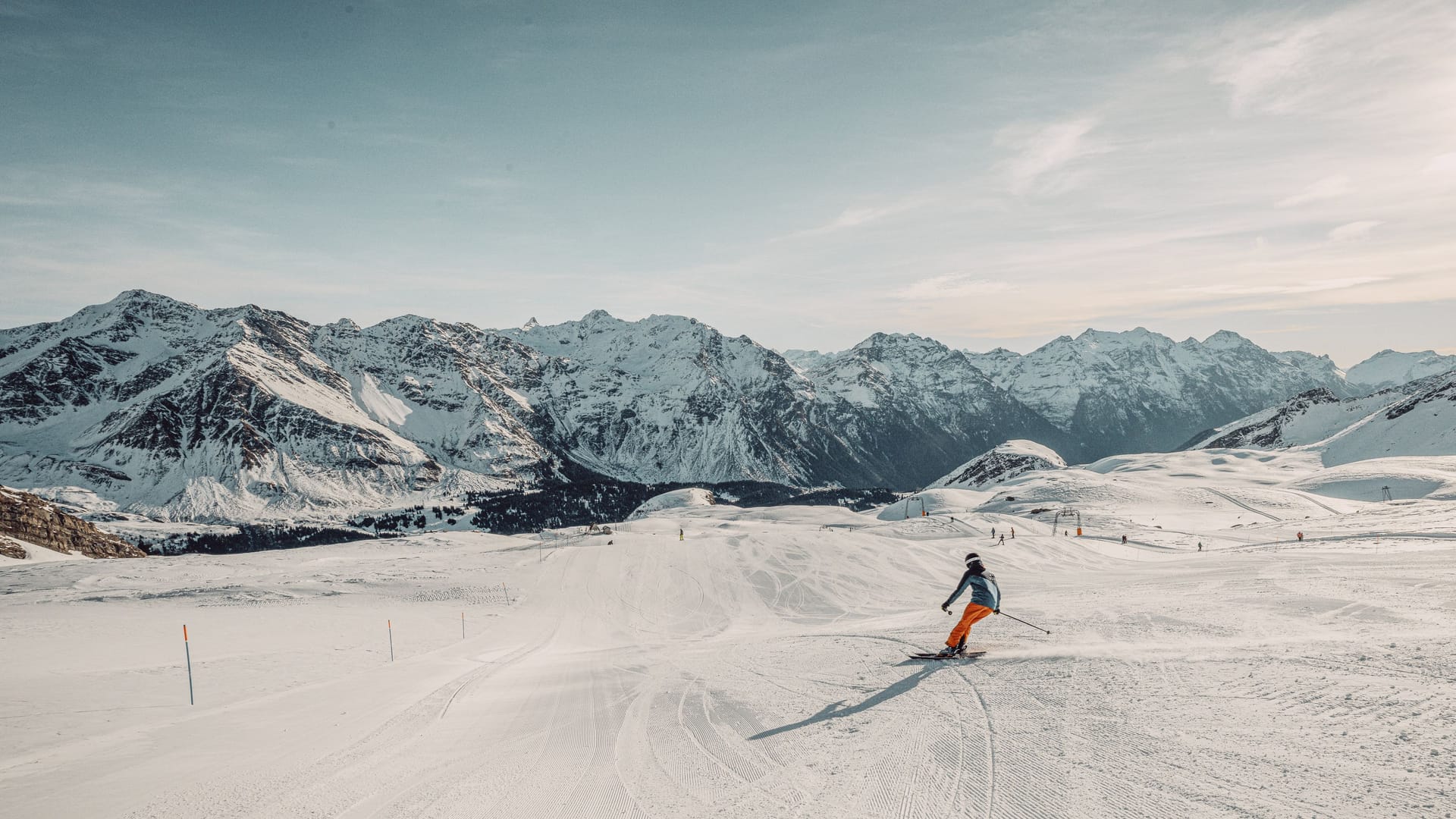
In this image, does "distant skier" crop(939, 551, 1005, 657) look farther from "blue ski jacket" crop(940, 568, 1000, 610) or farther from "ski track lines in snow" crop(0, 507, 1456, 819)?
"ski track lines in snow" crop(0, 507, 1456, 819)

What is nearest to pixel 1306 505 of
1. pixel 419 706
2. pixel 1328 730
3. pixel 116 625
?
pixel 1328 730

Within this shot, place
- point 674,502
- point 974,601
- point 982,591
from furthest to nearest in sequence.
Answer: point 674,502, point 974,601, point 982,591

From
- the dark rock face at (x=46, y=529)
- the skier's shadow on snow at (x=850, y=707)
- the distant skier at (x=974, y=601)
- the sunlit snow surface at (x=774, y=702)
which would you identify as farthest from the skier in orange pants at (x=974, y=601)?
the dark rock face at (x=46, y=529)

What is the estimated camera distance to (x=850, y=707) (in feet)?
37.1

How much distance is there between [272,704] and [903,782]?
13699 millimetres

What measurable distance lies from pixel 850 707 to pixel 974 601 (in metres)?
3.68

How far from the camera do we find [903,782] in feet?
26.4

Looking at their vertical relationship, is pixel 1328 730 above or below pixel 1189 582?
above

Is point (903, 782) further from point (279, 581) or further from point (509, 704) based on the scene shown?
point (279, 581)

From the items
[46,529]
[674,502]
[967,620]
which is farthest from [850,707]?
[674,502]

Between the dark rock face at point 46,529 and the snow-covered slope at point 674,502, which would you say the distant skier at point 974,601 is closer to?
the dark rock face at point 46,529

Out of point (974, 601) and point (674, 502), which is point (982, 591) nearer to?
point (974, 601)

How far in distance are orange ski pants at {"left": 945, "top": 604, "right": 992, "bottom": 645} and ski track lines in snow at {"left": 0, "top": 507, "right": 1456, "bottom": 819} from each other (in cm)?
61

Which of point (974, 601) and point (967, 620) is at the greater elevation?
point (974, 601)
